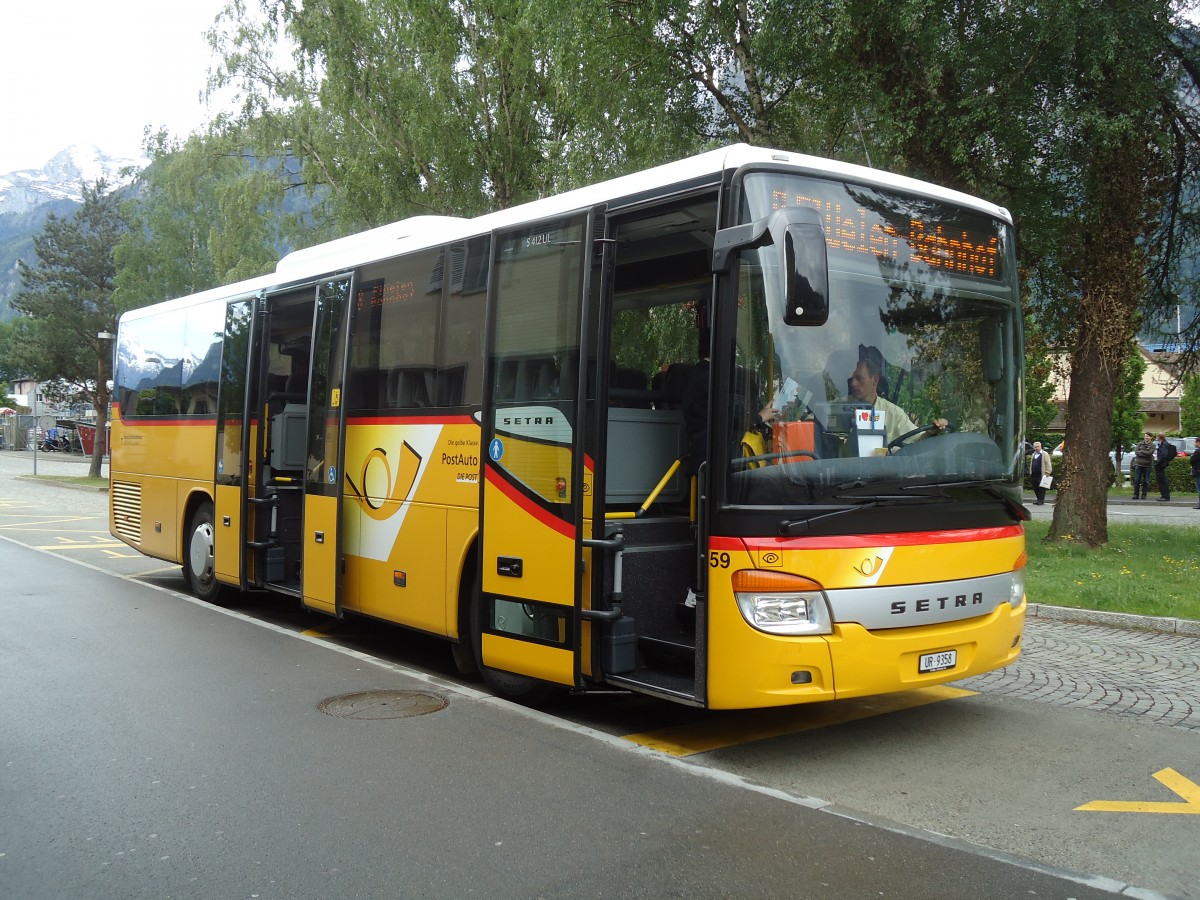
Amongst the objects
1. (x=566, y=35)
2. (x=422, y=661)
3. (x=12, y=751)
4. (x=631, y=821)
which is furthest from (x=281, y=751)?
(x=566, y=35)

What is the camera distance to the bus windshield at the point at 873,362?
549 cm

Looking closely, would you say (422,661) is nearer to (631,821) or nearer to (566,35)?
(631,821)

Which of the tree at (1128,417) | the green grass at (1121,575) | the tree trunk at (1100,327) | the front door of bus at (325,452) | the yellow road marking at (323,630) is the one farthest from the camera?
the tree at (1128,417)

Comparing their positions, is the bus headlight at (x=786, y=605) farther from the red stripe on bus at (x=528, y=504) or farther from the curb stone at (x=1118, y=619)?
the curb stone at (x=1118, y=619)

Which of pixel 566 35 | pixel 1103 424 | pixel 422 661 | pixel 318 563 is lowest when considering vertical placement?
pixel 422 661

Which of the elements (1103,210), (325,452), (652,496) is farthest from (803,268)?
(1103,210)

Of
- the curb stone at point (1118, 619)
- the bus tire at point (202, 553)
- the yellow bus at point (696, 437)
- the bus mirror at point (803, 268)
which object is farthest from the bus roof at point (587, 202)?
the curb stone at point (1118, 619)

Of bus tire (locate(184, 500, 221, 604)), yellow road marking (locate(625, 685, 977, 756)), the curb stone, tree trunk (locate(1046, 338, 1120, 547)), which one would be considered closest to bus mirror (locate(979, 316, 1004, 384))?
yellow road marking (locate(625, 685, 977, 756))

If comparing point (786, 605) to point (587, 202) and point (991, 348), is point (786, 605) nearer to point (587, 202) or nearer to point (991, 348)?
point (991, 348)

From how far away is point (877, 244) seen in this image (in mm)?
5852

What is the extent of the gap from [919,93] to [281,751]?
1140cm

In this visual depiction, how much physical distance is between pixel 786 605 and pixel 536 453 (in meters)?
1.90

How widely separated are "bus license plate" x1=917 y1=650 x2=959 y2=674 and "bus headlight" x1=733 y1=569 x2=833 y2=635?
685mm

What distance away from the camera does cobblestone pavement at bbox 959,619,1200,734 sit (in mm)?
6984
